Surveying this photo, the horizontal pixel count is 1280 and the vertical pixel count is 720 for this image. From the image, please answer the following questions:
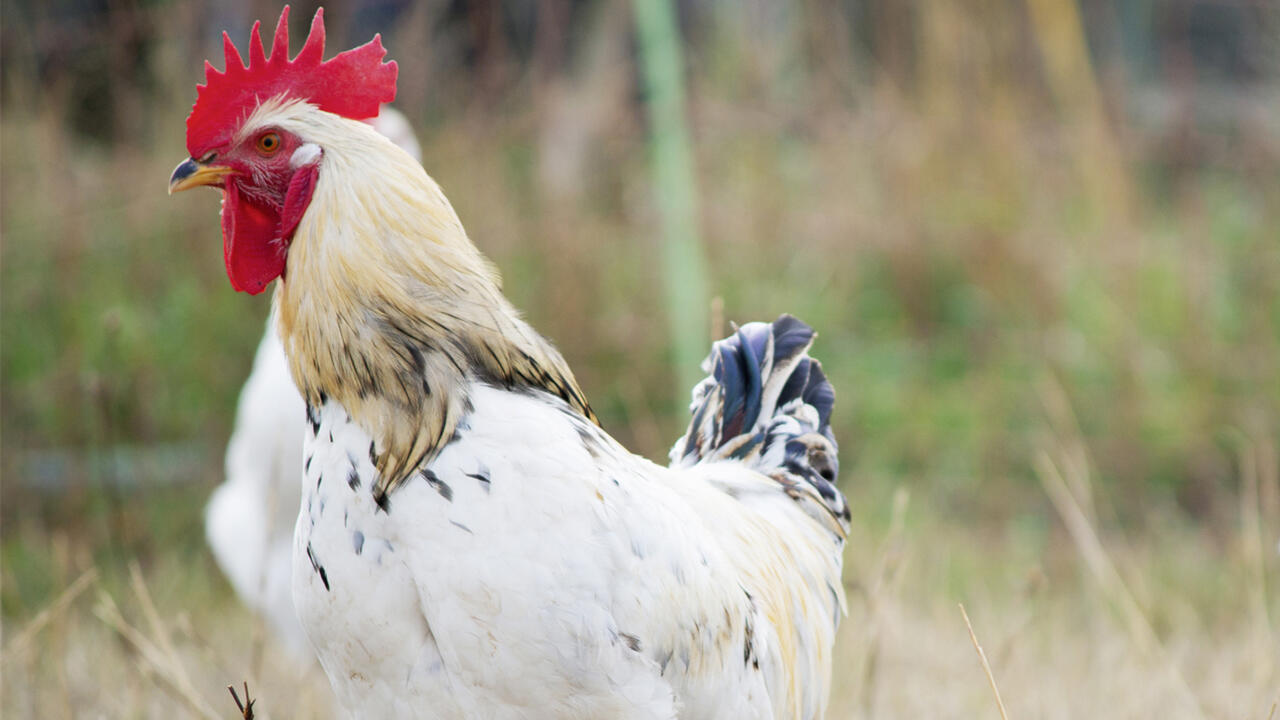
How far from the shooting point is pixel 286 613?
3.56 meters

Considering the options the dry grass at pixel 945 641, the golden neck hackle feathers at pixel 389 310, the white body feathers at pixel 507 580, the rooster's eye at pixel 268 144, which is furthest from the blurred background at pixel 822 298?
the rooster's eye at pixel 268 144

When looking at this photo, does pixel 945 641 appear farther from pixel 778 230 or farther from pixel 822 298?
pixel 778 230

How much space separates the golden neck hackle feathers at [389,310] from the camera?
5.91ft

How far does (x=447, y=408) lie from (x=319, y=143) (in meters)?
0.49

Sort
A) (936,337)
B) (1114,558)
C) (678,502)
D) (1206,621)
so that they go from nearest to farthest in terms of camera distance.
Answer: (678,502)
(1206,621)
(1114,558)
(936,337)

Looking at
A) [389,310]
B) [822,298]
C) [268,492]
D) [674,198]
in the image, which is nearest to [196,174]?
[389,310]

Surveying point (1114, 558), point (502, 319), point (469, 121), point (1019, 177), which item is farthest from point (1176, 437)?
point (502, 319)

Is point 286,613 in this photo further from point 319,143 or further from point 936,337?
point 936,337

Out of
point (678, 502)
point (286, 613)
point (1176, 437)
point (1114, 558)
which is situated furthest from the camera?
point (1176, 437)

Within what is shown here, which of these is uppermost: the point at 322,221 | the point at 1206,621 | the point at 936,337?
the point at 322,221

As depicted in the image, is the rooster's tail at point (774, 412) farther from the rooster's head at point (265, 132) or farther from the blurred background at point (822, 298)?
the rooster's head at point (265, 132)

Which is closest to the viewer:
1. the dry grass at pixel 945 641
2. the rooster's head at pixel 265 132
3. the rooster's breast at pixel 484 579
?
the rooster's breast at pixel 484 579

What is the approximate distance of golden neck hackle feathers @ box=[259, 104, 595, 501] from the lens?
1801 millimetres

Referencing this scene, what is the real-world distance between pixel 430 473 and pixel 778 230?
5.00 m
